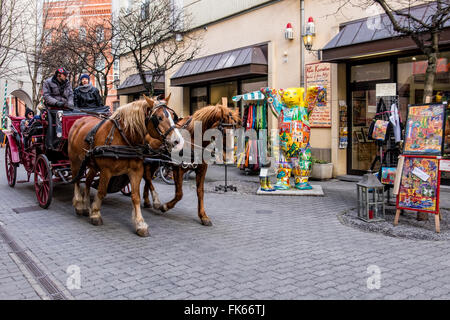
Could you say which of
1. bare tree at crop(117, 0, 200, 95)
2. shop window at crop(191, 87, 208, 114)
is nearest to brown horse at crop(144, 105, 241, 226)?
bare tree at crop(117, 0, 200, 95)

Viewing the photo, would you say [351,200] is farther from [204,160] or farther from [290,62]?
[290,62]

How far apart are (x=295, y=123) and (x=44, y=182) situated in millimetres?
5291

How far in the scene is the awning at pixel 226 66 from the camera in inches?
526

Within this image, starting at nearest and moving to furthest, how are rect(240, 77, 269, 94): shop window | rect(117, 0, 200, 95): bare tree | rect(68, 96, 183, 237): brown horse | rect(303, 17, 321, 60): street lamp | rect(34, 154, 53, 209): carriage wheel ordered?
rect(68, 96, 183, 237): brown horse, rect(34, 154, 53, 209): carriage wheel, rect(303, 17, 321, 60): street lamp, rect(117, 0, 200, 95): bare tree, rect(240, 77, 269, 94): shop window

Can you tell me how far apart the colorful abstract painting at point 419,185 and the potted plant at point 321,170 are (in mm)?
4975

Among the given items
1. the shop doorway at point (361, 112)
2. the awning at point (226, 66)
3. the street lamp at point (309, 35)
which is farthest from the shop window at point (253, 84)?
the shop doorway at point (361, 112)

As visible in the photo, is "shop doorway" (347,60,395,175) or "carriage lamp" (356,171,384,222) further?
"shop doorway" (347,60,395,175)

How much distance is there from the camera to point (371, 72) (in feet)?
36.3

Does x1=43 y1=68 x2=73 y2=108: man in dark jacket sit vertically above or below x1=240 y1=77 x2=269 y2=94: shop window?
below

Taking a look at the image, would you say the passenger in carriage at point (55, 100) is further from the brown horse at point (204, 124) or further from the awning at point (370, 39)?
the awning at point (370, 39)

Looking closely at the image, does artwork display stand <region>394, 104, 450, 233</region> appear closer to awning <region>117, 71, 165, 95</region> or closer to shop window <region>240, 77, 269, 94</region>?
shop window <region>240, 77, 269, 94</region>

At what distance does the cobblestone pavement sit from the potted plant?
3614 millimetres

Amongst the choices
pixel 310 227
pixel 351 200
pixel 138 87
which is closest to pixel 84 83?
pixel 310 227

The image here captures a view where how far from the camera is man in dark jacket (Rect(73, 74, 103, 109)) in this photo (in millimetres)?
8312
